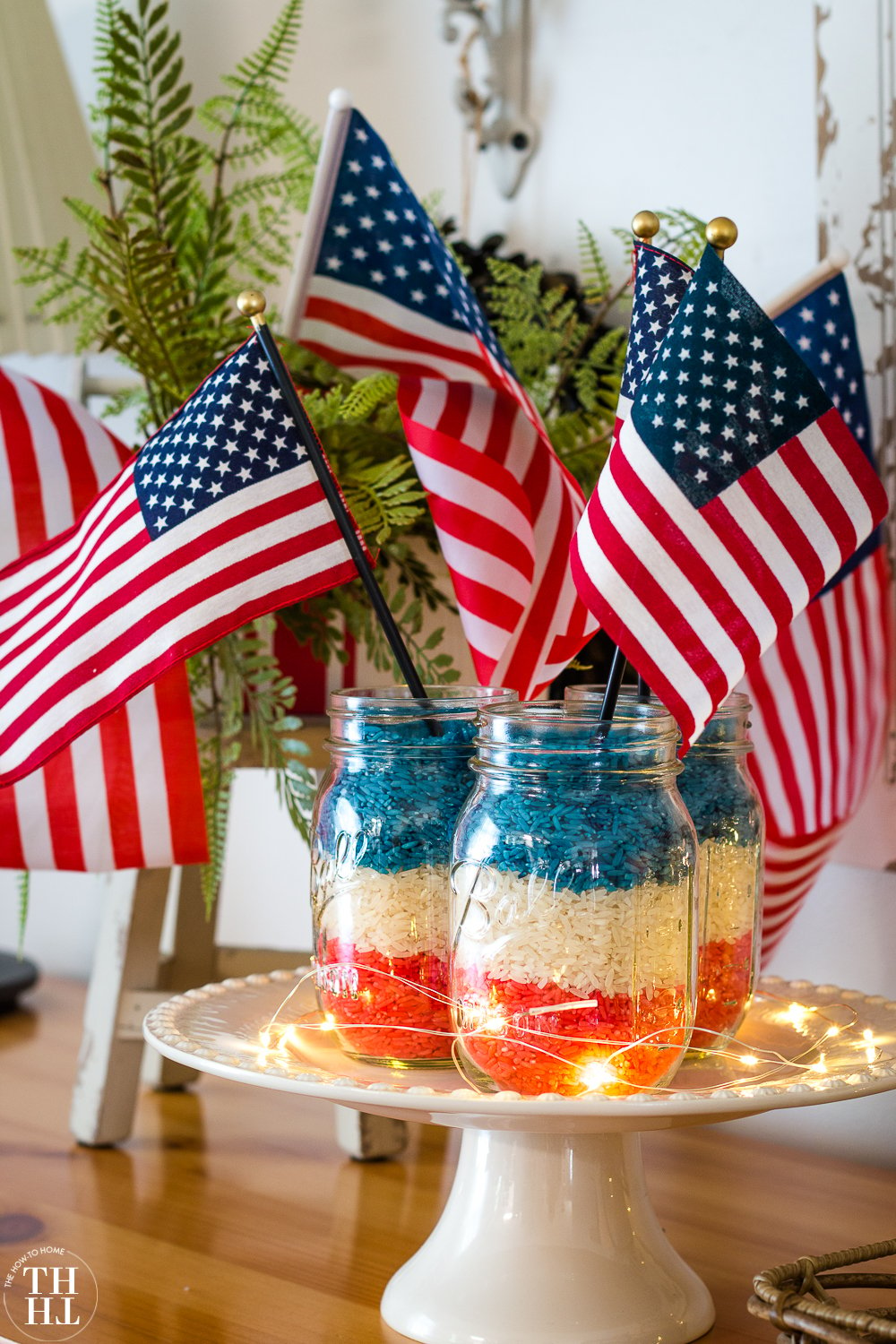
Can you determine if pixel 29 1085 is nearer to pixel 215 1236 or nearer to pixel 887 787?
pixel 215 1236

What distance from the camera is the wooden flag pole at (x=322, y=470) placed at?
0.67 m

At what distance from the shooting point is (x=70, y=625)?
71cm

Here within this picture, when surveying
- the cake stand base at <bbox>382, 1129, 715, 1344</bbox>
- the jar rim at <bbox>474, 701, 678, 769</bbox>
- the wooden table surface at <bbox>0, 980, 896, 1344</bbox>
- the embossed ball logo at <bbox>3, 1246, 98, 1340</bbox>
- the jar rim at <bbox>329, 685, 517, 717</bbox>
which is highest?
the jar rim at <bbox>329, 685, 517, 717</bbox>

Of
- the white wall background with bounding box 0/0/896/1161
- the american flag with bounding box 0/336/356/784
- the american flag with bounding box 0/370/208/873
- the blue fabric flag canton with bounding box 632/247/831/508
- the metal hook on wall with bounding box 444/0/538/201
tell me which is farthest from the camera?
the metal hook on wall with bounding box 444/0/538/201

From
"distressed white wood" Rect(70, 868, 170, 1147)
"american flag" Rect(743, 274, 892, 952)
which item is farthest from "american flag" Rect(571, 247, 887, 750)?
"distressed white wood" Rect(70, 868, 170, 1147)

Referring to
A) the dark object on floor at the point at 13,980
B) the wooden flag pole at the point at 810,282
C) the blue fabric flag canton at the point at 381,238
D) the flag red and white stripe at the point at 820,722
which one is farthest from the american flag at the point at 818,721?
the dark object on floor at the point at 13,980

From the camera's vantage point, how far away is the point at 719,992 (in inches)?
27.5

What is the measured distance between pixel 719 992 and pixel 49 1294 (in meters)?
0.39

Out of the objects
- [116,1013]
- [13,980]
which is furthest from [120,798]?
[13,980]

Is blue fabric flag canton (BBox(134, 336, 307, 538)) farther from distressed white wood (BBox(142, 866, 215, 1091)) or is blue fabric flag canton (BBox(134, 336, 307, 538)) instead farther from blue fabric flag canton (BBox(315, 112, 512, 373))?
distressed white wood (BBox(142, 866, 215, 1091))

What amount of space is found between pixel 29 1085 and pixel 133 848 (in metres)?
0.39

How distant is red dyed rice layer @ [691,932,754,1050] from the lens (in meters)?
0.70

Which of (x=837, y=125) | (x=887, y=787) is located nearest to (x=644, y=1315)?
(x=887, y=787)

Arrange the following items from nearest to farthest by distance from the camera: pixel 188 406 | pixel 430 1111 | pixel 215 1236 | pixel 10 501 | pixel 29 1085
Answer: pixel 430 1111, pixel 188 406, pixel 215 1236, pixel 10 501, pixel 29 1085
